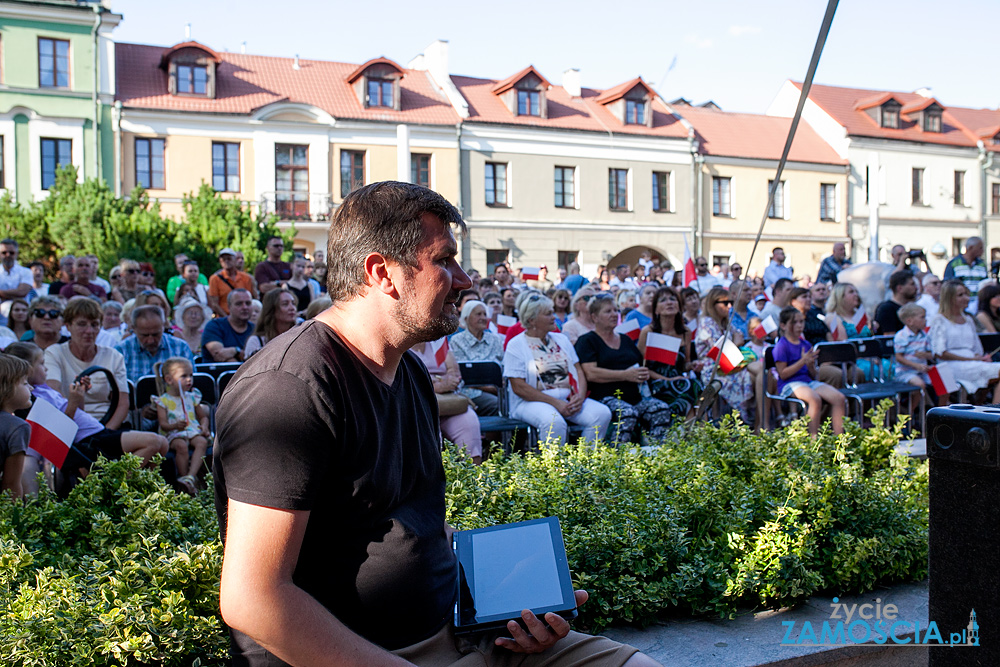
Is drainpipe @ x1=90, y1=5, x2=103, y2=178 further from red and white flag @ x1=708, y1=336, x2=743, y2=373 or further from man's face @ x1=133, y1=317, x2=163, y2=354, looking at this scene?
red and white flag @ x1=708, y1=336, x2=743, y2=373

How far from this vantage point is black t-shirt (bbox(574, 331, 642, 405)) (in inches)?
315

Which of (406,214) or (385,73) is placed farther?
(385,73)

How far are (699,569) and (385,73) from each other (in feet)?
99.6

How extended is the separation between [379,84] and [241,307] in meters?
25.0

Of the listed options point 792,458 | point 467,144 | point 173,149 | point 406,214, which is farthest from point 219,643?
point 467,144

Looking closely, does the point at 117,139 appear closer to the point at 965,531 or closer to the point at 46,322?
the point at 46,322

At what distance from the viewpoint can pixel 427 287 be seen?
2.12 meters

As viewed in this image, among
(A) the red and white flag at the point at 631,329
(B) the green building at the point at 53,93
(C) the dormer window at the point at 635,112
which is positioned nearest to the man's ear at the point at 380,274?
(A) the red and white flag at the point at 631,329

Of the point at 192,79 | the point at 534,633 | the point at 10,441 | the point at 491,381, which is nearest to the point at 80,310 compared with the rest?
the point at 10,441

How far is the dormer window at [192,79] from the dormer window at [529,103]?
11.5 m

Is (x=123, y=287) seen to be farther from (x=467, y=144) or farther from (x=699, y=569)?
(x=467, y=144)

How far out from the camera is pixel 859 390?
9.09 meters

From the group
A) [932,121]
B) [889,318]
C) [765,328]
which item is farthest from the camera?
[932,121]

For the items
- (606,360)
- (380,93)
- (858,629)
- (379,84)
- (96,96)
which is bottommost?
(858,629)
